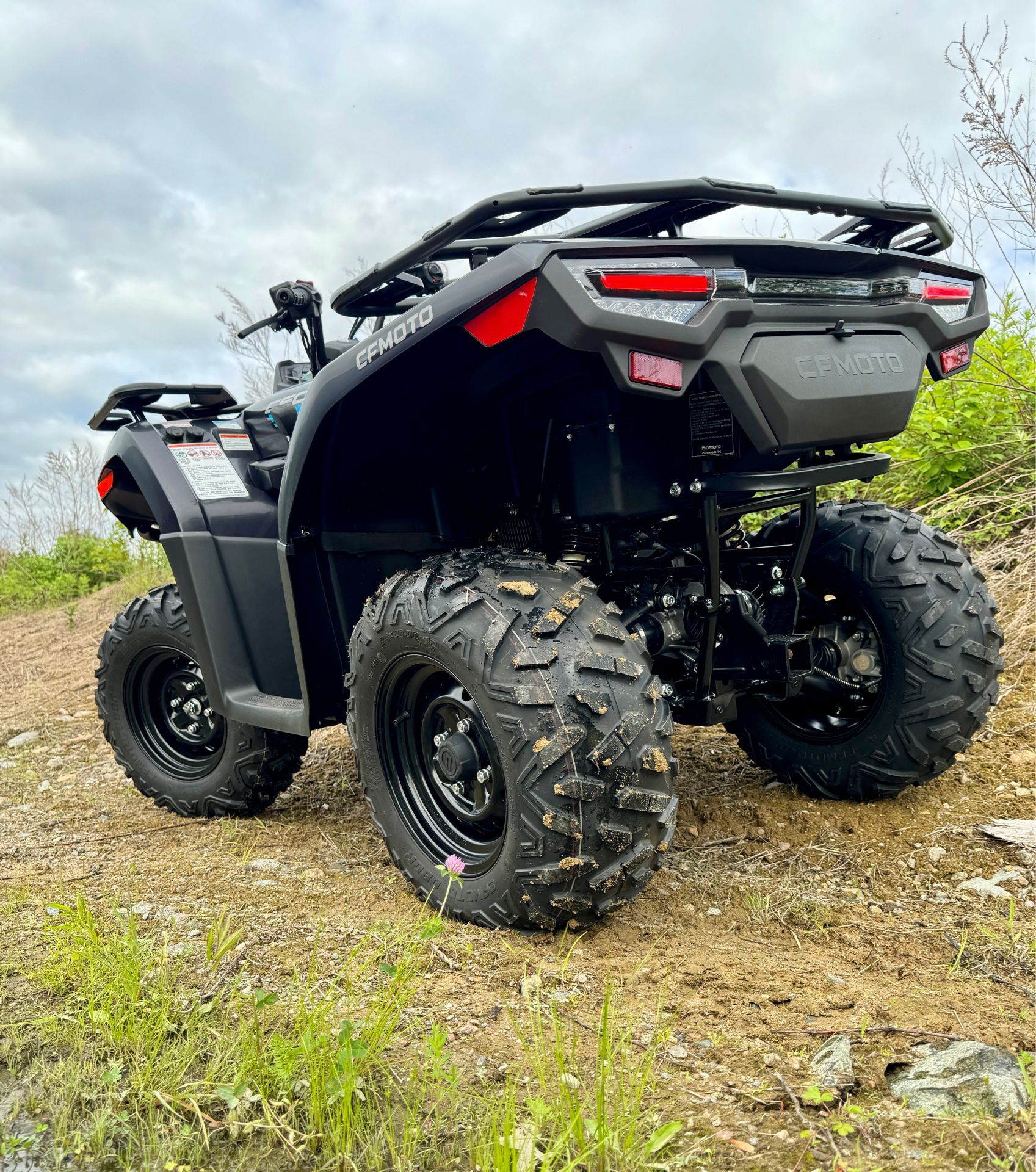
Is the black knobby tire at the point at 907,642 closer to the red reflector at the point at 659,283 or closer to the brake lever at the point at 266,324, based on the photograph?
the red reflector at the point at 659,283

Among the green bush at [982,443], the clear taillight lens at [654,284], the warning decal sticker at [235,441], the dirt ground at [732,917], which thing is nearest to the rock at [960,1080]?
the dirt ground at [732,917]

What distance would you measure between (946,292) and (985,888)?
148 centimetres

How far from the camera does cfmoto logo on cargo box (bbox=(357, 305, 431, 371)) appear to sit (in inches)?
87.1

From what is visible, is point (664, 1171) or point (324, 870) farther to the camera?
point (324, 870)

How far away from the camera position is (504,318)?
203 centimetres

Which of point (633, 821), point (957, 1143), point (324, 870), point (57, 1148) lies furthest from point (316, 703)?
point (957, 1143)

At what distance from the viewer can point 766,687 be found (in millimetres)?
2914

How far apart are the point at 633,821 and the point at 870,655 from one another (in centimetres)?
121

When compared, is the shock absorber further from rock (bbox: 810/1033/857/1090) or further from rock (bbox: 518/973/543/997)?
rock (bbox: 810/1033/857/1090)

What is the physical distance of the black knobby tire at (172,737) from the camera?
11.4 feet

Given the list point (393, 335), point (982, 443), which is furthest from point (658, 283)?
point (982, 443)

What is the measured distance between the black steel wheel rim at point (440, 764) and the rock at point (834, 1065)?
891mm

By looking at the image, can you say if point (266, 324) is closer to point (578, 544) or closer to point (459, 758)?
point (578, 544)

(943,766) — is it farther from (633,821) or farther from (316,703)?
(316,703)
